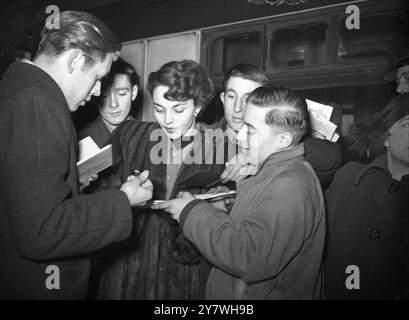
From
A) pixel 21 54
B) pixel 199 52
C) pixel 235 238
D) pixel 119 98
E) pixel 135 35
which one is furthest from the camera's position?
pixel 21 54

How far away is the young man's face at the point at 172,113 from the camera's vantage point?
2223 mm

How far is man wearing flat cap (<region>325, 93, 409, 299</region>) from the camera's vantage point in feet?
6.28

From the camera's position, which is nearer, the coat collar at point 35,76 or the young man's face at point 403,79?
the coat collar at point 35,76

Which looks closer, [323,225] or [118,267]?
[323,225]

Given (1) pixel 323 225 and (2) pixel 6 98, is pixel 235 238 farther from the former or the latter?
(2) pixel 6 98

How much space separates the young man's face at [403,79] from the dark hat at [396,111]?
0.67 ft

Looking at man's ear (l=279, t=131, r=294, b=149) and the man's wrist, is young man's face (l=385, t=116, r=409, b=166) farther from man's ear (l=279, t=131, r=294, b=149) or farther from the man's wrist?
the man's wrist

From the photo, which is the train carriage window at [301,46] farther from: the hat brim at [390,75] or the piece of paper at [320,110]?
the piece of paper at [320,110]

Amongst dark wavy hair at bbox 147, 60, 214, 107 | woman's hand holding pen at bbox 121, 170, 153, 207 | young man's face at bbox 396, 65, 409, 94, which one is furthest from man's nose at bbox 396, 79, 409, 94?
woman's hand holding pen at bbox 121, 170, 153, 207

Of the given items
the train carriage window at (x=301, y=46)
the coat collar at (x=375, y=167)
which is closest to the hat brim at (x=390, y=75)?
the coat collar at (x=375, y=167)

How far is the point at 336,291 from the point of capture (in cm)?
222
